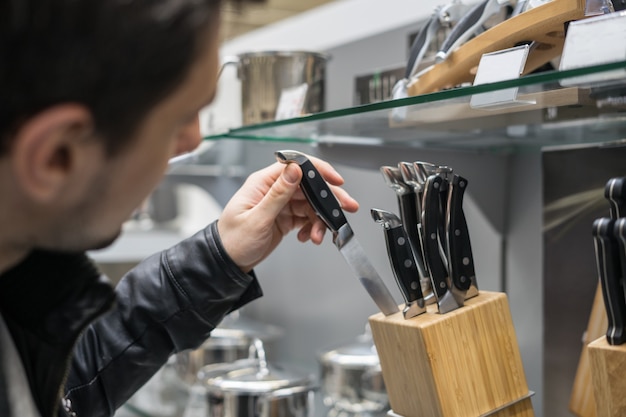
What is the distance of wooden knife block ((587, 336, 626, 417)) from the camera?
0.58m

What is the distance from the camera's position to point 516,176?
102 centimetres

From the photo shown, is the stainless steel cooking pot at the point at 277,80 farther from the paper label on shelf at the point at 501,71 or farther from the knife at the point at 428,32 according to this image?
the paper label on shelf at the point at 501,71

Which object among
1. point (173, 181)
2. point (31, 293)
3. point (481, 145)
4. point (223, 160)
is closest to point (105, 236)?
point (31, 293)

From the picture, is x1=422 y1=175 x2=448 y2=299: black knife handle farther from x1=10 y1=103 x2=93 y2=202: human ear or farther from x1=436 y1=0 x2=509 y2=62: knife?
x1=10 y1=103 x2=93 y2=202: human ear

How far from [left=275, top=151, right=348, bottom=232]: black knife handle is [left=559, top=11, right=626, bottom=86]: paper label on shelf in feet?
0.89

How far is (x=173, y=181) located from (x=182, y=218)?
1082 millimetres

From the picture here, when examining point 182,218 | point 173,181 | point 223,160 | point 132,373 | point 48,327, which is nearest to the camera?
point 48,327

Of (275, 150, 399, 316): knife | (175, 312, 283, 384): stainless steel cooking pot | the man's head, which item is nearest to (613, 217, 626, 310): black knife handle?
(275, 150, 399, 316): knife

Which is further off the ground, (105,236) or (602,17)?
(602,17)

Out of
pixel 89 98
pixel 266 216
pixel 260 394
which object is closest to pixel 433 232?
pixel 266 216

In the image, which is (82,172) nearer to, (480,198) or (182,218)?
(480,198)

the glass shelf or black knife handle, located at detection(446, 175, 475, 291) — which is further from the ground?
the glass shelf

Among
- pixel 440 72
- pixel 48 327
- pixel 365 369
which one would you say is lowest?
pixel 365 369

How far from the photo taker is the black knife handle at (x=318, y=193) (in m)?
0.74
